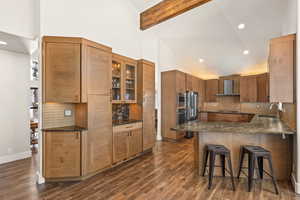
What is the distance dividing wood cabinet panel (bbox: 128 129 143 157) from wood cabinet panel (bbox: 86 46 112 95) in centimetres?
121

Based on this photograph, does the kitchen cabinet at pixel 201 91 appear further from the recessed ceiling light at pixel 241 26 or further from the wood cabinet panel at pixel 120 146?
the wood cabinet panel at pixel 120 146

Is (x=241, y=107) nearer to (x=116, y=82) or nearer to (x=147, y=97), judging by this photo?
(x=147, y=97)

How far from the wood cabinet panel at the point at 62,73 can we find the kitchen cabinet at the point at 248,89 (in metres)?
6.64

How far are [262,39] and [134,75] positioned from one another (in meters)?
4.40

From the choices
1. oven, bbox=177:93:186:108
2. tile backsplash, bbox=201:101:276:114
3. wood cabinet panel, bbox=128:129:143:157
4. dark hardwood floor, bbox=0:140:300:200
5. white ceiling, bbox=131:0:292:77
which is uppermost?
white ceiling, bbox=131:0:292:77

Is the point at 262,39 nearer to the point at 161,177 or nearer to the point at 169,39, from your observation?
the point at 169,39

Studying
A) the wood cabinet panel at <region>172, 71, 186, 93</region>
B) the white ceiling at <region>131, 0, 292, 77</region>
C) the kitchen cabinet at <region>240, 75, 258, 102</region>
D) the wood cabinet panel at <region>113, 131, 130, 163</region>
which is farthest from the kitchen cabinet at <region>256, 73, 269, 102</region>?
the wood cabinet panel at <region>113, 131, 130, 163</region>

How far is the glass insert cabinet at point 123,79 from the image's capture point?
3816 millimetres

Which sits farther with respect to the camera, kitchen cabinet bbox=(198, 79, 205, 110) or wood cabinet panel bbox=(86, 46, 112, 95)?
kitchen cabinet bbox=(198, 79, 205, 110)

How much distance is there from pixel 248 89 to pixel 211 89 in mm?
1617

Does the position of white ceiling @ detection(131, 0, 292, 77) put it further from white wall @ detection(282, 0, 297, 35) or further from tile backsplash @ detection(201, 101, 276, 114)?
tile backsplash @ detection(201, 101, 276, 114)

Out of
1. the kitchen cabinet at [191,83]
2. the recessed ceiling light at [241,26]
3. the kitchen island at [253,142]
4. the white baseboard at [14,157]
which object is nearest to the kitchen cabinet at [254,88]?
the kitchen cabinet at [191,83]

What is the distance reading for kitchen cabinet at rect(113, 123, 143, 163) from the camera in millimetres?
3494

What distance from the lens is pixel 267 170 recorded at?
Result: 2.93 meters
